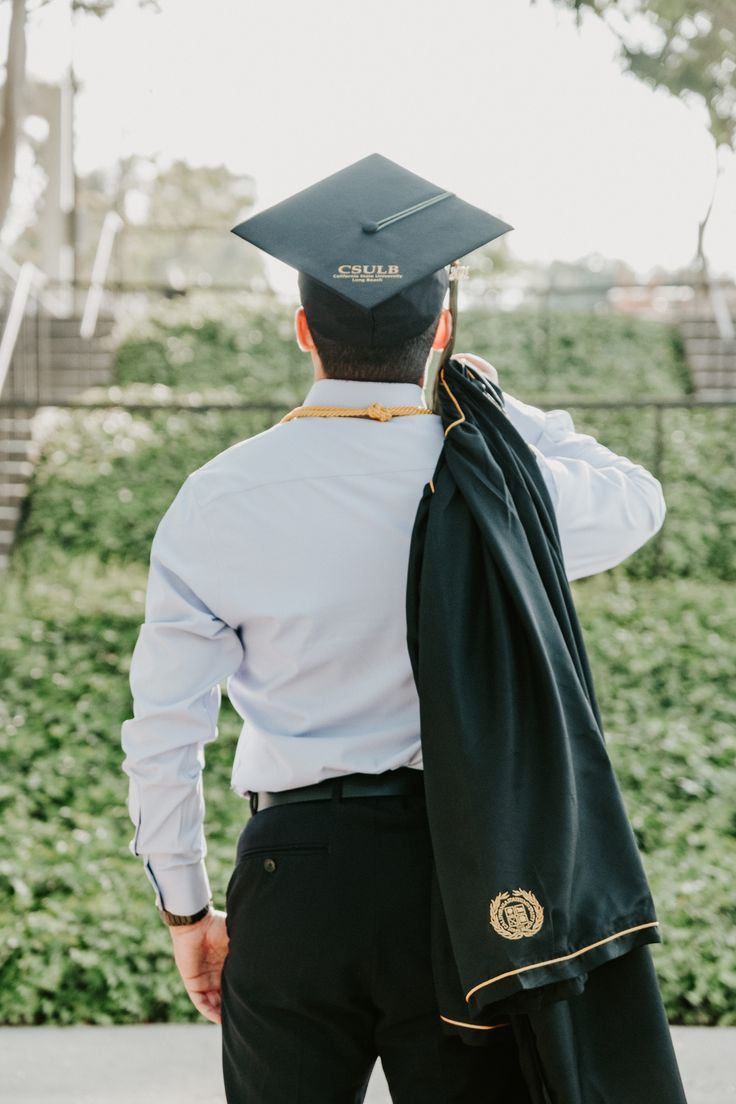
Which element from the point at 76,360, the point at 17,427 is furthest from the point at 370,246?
the point at 76,360

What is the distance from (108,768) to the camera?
5.89 meters

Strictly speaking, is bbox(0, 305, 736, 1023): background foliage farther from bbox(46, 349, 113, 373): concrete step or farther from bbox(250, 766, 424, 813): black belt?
bbox(250, 766, 424, 813): black belt

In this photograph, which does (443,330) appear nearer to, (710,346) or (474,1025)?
(474,1025)

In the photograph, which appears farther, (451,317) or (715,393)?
(715,393)

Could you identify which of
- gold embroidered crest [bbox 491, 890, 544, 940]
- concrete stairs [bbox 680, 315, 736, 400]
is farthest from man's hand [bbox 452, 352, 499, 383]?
concrete stairs [bbox 680, 315, 736, 400]

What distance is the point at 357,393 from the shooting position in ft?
6.09

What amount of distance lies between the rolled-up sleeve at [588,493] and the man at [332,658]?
9 cm

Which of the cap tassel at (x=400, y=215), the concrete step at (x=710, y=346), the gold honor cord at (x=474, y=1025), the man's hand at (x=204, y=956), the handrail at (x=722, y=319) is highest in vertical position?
the handrail at (x=722, y=319)

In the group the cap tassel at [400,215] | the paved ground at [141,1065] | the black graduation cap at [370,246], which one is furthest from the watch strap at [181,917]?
the paved ground at [141,1065]

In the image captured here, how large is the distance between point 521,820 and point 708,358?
11994 millimetres

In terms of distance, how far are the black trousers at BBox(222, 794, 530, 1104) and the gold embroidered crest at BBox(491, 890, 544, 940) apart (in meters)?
0.20

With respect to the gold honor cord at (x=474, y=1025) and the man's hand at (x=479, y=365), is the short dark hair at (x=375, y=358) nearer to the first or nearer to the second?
the man's hand at (x=479, y=365)

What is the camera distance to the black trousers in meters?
1.75

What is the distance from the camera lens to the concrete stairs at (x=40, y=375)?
32.7 ft
